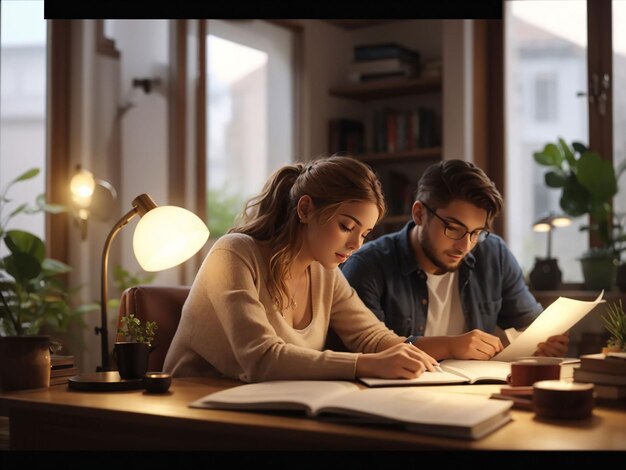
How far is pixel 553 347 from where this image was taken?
190 centimetres

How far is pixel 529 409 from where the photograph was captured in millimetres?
1262

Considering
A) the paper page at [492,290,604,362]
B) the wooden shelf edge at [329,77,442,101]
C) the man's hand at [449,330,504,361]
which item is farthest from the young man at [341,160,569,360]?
the wooden shelf edge at [329,77,442,101]

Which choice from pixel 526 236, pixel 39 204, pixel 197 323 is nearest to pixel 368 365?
pixel 197 323

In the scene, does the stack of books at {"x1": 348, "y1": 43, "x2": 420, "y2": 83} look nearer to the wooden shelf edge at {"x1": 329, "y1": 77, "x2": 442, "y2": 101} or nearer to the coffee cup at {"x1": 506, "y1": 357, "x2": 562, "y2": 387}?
the wooden shelf edge at {"x1": 329, "y1": 77, "x2": 442, "y2": 101}

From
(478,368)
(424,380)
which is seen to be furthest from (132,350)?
(478,368)

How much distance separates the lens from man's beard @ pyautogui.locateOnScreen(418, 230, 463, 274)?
221cm

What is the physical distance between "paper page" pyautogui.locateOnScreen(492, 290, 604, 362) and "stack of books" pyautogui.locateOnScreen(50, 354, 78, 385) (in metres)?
0.93

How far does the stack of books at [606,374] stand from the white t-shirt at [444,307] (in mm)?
856

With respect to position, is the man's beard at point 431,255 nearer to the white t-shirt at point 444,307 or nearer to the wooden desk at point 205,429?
the white t-shirt at point 444,307

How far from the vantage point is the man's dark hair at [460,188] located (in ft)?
6.72

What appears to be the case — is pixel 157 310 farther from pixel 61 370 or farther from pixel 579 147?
pixel 579 147

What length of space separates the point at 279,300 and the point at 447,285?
28.8 inches

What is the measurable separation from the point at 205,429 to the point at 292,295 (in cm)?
73

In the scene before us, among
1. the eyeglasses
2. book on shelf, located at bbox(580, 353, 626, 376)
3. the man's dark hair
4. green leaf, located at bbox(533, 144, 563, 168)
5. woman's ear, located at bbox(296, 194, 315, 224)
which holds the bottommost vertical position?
book on shelf, located at bbox(580, 353, 626, 376)
